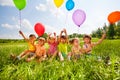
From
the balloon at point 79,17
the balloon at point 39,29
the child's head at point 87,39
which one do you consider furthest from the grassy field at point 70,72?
the balloon at point 39,29

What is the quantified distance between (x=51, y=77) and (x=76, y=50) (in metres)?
2.44

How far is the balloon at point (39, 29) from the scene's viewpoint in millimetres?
6945

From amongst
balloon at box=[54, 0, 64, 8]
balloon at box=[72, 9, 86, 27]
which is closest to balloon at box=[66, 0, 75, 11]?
balloon at box=[54, 0, 64, 8]

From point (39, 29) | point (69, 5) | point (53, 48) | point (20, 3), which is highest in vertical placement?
point (20, 3)

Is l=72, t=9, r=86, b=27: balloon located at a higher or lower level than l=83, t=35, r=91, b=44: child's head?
higher

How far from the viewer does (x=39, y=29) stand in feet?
22.8

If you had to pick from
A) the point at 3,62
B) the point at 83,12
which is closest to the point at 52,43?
the point at 83,12

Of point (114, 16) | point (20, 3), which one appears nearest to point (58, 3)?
point (20, 3)

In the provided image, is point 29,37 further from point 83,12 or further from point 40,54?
point 83,12

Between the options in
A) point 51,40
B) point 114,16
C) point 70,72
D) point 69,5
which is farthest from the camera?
point 69,5

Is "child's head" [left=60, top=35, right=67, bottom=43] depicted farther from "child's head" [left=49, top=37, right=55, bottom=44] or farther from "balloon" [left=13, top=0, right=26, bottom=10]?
"balloon" [left=13, top=0, right=26, bottom=10]

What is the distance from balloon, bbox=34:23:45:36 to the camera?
695 cm

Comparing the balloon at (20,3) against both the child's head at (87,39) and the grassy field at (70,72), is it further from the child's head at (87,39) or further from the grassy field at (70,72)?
the grassy field at (70,72)

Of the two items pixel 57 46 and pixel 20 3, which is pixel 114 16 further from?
pixel 20 3
